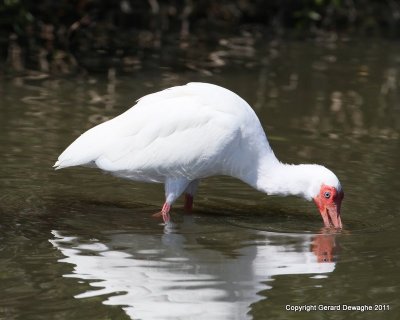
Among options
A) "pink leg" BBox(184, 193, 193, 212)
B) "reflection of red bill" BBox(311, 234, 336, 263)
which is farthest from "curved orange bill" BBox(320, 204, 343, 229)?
"pink leg" BBox(184, 193, 193, 212)

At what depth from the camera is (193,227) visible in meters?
8.59

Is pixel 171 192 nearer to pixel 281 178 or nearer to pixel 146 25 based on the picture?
pixel 281 178

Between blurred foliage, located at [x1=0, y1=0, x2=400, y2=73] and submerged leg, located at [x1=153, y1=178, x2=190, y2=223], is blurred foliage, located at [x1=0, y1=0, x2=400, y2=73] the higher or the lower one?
the lower one

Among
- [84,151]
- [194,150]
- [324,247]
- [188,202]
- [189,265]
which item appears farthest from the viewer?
[188,202]

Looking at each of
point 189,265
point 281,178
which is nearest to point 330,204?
point 281,178

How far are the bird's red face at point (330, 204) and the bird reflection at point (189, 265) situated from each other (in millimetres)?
291

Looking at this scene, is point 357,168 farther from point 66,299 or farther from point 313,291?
point 66,299

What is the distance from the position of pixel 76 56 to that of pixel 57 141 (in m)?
5.40

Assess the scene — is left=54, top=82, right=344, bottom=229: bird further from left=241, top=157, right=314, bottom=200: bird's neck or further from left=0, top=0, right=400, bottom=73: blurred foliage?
left=0, top=0, right=400, bottom=73: blurred foliage

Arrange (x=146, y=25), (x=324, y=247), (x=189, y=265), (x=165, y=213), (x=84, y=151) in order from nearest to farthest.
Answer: (x=189, y=265), (x=324, y=247), (x=84, y=151), (x=165, y=213), (x=146, y=25)

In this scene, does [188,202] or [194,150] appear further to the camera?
[188,202]

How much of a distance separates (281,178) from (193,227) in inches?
32.4

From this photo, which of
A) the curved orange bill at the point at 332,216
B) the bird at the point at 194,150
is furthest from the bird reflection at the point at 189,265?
the bird at the point at 194,150

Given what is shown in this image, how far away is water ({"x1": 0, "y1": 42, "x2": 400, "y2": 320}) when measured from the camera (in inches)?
262
